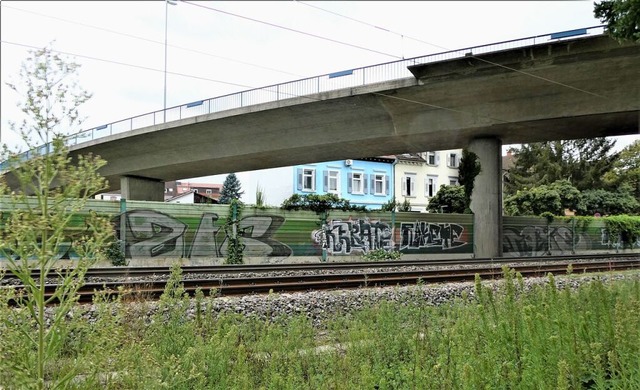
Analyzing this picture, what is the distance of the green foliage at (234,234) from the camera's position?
22.6 meters

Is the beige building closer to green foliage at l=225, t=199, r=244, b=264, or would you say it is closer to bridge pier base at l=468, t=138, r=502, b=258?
bridge pier base at l=468, t=138, r=502, b=258

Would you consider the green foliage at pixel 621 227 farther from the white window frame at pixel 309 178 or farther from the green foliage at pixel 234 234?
the green foliage at pixel 234 234

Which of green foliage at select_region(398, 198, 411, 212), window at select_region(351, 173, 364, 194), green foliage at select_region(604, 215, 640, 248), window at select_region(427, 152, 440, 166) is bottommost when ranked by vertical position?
green foliage at select_region(604, 215, 640, 248)

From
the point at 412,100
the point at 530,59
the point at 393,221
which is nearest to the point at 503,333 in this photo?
the point at 530,59

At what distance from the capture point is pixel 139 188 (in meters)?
39.5

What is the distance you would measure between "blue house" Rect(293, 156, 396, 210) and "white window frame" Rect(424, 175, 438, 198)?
18.0 feet

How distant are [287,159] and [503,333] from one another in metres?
28.3

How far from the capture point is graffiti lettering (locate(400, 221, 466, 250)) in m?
28.0

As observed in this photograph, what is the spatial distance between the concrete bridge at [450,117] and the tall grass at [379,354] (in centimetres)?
1368

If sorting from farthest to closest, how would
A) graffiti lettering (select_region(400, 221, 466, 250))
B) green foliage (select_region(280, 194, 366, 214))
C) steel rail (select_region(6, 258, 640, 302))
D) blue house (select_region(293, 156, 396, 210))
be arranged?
blue house (select_region(293, 156, 396, 210)) < graffiti lettering (select_region(400, 221, 466, 250)) < green foliage (select_region(280, 194, 366, 214)) < steel rail (select_region(6, 258, 640, 302))

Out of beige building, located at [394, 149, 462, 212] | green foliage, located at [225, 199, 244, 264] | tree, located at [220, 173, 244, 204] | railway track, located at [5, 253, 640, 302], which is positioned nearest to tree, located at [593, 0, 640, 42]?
railway track, located at [5, 253, 640, 302]

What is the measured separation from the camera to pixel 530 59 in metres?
20.4

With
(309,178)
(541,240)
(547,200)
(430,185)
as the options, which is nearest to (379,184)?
(430,185)

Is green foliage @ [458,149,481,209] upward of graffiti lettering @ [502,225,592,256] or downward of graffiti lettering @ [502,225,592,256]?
upward
